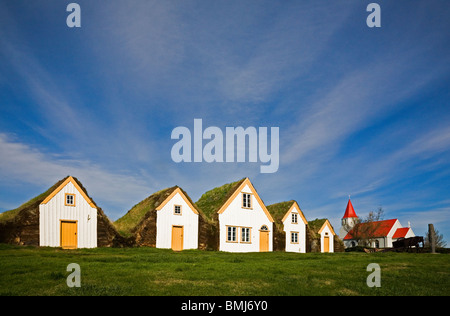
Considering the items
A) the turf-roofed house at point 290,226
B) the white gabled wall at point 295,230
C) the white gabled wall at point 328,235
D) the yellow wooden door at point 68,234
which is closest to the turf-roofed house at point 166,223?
the yellow wooden door at point 68,234

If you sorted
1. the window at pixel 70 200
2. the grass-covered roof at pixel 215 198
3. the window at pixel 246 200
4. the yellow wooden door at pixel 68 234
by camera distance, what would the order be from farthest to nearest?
the window at pixel 246 200, the grass-covered roof at pixel 215 198, the window at pixel 70 200, the yellow wooden door at pixel 68 234

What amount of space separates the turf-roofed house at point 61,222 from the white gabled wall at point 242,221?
37.9 feet

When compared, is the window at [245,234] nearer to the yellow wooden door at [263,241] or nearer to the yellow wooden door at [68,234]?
the yellow wooden door at [263,241]

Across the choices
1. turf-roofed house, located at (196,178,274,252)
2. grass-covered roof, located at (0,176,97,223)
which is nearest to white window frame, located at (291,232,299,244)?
turf-roofed house, located at (196,178,274,252)

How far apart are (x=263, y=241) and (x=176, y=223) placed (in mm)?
11515

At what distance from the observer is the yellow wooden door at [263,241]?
41.8 metres

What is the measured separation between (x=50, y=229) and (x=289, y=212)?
29.2 m

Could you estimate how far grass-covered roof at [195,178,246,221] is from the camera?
134 ft

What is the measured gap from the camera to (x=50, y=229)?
3075cm

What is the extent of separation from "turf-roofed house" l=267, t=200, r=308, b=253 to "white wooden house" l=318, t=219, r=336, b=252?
503 centimetres

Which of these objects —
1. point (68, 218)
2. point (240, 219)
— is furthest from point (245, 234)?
point (68, 218)

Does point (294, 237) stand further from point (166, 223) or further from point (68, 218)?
point (68, 218)

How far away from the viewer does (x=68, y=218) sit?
31.9 metres
